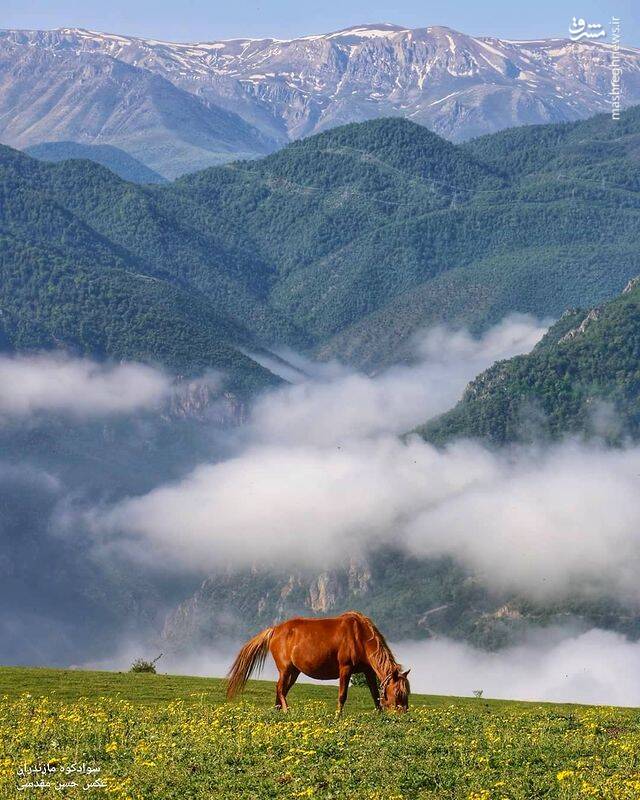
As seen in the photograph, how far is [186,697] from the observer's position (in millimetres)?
46219

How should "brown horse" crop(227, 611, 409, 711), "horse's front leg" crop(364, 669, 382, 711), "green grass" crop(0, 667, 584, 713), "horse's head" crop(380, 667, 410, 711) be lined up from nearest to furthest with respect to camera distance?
1. "horse's head" crop(380, 667, 410, 711)
2. "brown horse" crop(227, 611, 409, 711)
3. "horse's front leg" crop(364, 669, 382, 711)
4. "green grass" crop(0, 667, 584, 713)

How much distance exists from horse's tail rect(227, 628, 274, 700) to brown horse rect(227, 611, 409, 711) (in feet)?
0.12

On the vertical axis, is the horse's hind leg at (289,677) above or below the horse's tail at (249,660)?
below

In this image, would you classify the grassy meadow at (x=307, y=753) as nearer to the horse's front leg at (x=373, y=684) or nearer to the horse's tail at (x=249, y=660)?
the horse's tail at (x=249, y=660)

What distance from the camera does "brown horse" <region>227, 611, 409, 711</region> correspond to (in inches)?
1462

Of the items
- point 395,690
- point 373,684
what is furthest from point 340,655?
point 395,690

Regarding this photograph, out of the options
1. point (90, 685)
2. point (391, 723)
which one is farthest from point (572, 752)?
point (90, 685)

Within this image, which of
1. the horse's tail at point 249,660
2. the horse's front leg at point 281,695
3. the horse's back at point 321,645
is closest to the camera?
the horse's back at point 321,645

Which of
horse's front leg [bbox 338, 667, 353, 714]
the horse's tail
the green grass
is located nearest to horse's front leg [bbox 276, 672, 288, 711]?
the horse's tail

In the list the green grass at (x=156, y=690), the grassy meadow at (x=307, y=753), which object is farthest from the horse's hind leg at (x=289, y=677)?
the green grass at (x=156, y=690)

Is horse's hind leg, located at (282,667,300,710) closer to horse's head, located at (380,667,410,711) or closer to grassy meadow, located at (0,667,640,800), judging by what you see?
grassy meadow, located at (0,667,640,800)

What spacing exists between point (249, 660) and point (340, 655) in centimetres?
279

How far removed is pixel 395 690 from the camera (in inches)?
1460

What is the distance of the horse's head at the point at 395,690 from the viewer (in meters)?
37.0
